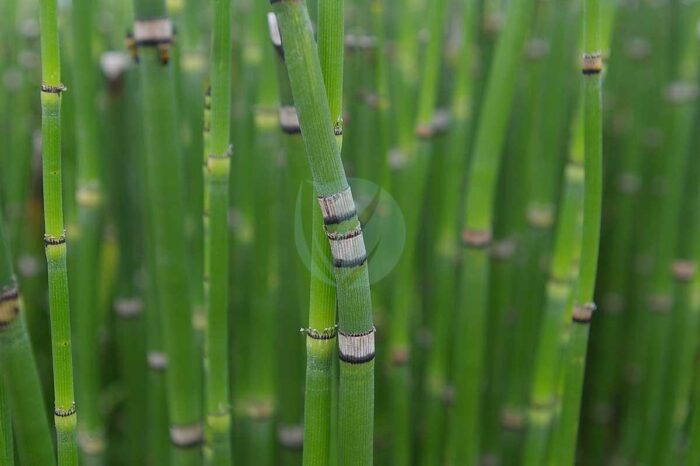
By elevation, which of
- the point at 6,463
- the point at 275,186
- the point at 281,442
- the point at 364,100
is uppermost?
the point at 364,100

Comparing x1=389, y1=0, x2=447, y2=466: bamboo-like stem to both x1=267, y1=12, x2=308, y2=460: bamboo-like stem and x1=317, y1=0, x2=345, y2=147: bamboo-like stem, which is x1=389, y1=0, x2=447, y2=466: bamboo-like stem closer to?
x1=267, y1=12, x2=308, y2=460: bamboo-like stem

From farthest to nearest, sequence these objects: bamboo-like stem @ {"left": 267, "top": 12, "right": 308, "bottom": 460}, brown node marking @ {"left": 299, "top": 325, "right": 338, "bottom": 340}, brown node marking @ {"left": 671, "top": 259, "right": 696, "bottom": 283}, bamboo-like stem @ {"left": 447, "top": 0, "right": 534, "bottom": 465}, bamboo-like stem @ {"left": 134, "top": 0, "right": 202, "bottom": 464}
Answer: brown node marking @ {"left": 671, "top": 259, "right": 696, "bottom": 283}
bamboo-like stem @ {"left": 267, "top": 12, "right": 308, "bottom": 460}
bamboo-like stem @ {"left": 447, "top": 0, "right": 534, "bottom": 465}
bamboo-like stem @ {"left": 134, "top": 0, "right": 202, "bottom": 464}
brown node marking @ {"left": 299, "top": 325, "right": 338, "bottom": 340}

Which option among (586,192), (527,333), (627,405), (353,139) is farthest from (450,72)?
(586,192)

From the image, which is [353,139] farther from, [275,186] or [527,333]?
[527,333]

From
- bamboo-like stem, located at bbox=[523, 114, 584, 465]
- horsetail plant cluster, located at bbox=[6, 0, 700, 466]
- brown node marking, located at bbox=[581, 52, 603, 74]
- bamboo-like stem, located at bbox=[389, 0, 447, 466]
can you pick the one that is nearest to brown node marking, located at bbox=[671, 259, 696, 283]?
horsetail plant cluster, located at bbox=[6, 0, 700, 466]

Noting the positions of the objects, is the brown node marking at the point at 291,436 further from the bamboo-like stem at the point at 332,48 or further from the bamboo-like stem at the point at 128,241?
the bamboo-like stem at the point at 332,48

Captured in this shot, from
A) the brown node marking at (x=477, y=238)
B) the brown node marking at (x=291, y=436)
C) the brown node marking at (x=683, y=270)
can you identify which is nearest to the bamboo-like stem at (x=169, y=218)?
the brown node marking at (x=291, y=436)
